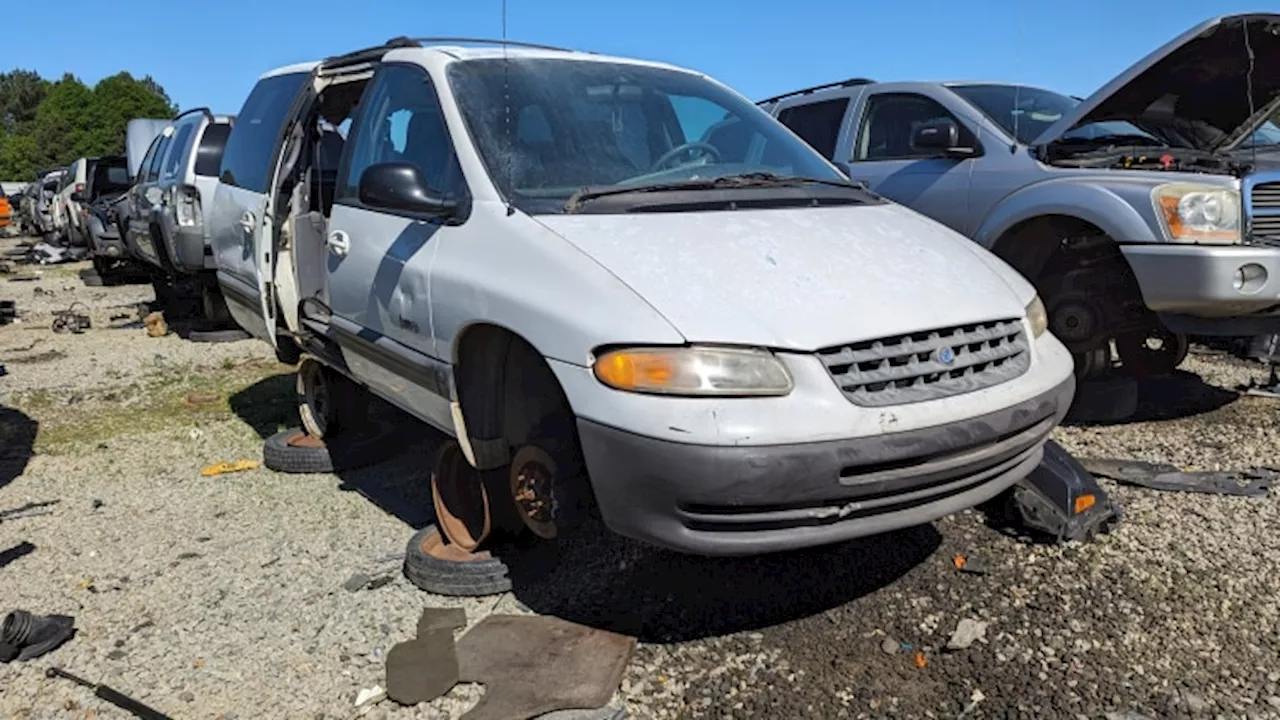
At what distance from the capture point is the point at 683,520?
2.69 m

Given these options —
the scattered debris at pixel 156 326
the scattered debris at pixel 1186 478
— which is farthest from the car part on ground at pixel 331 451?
the scattered debris at pixel 156 326

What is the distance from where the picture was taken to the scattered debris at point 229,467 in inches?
205

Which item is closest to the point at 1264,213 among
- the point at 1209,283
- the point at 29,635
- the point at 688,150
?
the point at 1209,283

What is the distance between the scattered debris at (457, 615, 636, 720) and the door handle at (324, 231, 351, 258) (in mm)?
1701

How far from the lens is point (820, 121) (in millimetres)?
7129

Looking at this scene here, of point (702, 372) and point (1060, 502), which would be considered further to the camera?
point (1060, 502)

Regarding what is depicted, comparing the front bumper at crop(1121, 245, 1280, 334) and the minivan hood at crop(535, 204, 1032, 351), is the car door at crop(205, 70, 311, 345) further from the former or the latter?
the front bumper at crop(1121, 245, 1280, 334)

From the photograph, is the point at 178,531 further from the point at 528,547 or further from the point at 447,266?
the point at 447,266

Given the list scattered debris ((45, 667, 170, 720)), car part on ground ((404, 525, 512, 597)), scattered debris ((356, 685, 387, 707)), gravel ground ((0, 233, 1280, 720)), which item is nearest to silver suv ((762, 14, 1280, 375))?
gravel ground ((0, 233, 1280, 720))

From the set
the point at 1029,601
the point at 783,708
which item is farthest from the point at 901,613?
the point at 783,708

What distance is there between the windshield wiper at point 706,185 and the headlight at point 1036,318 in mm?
897

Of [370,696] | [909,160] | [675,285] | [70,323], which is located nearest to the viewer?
[675,285]

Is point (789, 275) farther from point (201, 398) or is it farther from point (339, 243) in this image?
point (201, 398)

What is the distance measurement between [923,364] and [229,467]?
13.1ft
